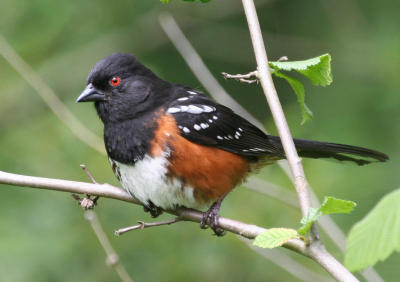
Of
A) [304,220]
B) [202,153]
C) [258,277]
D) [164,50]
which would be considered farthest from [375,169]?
[304,220]

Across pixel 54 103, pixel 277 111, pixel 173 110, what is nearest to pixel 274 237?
pixel 277 111

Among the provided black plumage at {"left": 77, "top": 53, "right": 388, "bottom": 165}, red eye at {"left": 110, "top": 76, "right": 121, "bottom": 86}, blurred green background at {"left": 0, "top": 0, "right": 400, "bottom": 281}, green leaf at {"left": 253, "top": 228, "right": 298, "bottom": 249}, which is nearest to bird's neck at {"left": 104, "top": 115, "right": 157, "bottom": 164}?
black plumage at {"left": 77, "top": 53, "right": 388, "bottom": 165}

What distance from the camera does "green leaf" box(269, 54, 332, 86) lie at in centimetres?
187

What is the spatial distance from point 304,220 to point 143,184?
4.29ft

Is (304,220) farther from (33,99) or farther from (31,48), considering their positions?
(33,99)

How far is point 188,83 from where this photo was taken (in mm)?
5480

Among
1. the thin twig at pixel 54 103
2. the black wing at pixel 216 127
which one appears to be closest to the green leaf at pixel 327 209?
the black wing at pixel 216 127

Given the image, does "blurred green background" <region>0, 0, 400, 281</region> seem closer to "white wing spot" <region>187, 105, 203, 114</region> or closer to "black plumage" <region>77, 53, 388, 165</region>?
"black plumage" <region>77, 53, 388, 165</region>

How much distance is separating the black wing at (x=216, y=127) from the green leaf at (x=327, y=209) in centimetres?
141

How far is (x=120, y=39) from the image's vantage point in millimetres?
5480

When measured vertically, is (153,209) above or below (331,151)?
above

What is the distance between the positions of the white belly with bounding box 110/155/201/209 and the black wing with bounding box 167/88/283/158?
238 millimetres

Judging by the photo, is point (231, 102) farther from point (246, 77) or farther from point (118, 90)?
point (246, 77)

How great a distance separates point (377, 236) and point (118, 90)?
6.25ft
